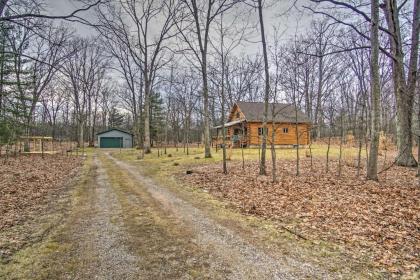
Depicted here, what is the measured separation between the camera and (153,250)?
177 inches

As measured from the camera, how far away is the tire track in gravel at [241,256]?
3767mm

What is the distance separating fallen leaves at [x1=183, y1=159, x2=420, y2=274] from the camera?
15.5ft

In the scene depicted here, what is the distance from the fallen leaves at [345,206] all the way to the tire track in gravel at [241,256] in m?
1.19

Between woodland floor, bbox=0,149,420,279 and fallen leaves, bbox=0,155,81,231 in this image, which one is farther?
fallen leaves, bbox=0,155,81,231

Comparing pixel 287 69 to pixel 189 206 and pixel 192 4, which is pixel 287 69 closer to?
pixel 189 206

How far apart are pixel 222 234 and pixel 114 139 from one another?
42693mm

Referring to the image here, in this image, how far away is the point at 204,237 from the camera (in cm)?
509

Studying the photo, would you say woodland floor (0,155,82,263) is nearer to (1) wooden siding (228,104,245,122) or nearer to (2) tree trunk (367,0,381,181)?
(2) tree trunk (367,0,381,181)

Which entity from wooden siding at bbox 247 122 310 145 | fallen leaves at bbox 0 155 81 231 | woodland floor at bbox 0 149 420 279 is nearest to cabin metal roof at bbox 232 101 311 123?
wooden siding at bbox 247 122 310 145

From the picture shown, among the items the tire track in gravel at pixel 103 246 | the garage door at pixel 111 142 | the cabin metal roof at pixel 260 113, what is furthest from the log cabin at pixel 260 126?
the tire track in gravel at pixel 103 246

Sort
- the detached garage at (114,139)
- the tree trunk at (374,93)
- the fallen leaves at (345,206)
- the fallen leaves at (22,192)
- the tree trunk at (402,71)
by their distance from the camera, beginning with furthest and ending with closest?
the detached garage at (114,139)
the tree trunk at (402,71)
the tree trunk at (374,93)
the fallen leaves at (22,192)
the fallen leaves at (345,206)

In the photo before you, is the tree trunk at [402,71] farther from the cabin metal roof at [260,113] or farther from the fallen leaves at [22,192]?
the cabin metal roof at [260,113]

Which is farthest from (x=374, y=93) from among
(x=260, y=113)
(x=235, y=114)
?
(x=235, y=114)

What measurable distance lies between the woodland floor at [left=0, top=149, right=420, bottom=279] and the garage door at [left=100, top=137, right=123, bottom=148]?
121ft
